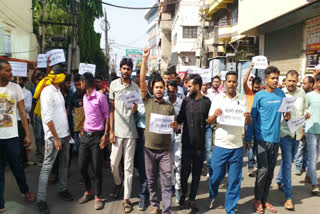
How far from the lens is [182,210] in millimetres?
3939

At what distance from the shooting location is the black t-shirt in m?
3.81

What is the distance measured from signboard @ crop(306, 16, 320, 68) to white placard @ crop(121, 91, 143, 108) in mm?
8551

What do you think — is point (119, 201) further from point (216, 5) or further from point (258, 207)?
point (216, 5)

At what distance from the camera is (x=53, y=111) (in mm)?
3834

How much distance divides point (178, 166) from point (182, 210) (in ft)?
2.14

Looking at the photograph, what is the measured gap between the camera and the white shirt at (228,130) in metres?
3.64

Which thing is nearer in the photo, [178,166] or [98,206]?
[98,206]

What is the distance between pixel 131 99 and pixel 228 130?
1.44 meters

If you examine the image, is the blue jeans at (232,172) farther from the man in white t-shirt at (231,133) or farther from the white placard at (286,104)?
the white placard at (286,104)

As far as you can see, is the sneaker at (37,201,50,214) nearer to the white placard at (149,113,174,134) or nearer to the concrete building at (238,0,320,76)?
the white placard at (149,113,174,134)

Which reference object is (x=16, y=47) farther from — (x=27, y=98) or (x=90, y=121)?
(x=90, y=121)

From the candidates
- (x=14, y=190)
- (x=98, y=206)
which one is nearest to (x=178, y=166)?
(x=98, y=206)

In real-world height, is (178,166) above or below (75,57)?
below

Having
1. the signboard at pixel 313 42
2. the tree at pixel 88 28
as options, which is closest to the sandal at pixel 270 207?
the signboard at pixel 313 42
